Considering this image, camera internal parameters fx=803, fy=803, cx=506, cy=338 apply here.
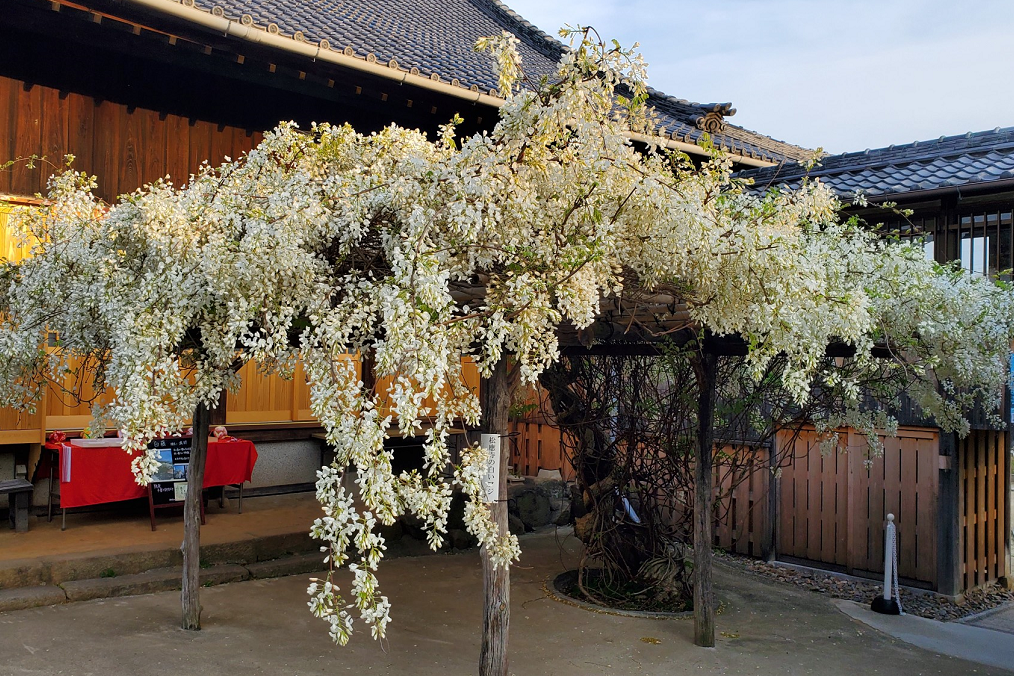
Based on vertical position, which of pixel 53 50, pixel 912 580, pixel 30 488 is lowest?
pixel 912 580

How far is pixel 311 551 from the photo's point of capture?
26.8 ft

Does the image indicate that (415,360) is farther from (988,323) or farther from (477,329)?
(988,323)

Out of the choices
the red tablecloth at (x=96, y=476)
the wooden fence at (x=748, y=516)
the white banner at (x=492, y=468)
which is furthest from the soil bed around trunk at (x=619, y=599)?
the red tablecloth at (x=96, y=476)

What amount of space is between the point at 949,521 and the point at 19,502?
912 centimetres

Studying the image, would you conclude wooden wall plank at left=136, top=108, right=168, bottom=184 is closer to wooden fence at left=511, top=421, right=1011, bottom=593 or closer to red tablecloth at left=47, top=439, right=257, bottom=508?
red tablecloth at left=47, top=439, right=257, bottom=508

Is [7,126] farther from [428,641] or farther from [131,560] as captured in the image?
[428,641]

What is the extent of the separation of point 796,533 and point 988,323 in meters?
4.22

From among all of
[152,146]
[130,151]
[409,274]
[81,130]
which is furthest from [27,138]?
[409,274]

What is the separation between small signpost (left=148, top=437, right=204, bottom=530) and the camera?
793cm

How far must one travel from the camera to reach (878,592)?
27.9 feet

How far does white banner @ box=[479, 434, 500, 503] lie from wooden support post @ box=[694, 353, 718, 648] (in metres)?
2.25

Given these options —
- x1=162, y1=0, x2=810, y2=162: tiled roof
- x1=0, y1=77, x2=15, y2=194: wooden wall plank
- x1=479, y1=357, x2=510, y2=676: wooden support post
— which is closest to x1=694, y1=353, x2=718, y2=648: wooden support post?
x1=479, y1=357, x2=510, y2=676: wooden support post

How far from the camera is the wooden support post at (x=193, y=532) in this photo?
5871 millimetres

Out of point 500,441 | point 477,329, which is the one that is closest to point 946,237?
point 500,441
